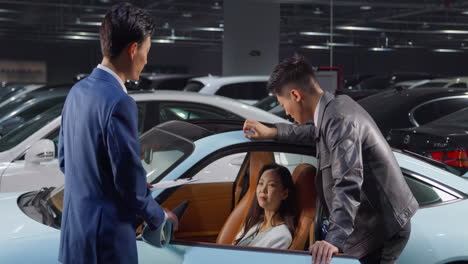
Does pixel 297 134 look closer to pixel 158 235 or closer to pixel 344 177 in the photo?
pixel 344 177

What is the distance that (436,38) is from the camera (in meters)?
33.4

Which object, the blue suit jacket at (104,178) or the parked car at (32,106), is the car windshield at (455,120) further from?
the blue suit jacket at (104,178)

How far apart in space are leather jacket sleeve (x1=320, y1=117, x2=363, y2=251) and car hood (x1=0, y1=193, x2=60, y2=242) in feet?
4.00

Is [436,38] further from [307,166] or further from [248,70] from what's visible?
[307,166]

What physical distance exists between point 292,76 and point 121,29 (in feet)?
2.87

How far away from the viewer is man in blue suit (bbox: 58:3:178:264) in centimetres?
264

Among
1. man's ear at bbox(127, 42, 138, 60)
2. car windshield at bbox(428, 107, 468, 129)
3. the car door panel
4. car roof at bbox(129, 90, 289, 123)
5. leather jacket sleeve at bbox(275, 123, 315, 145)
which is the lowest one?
the car door panel

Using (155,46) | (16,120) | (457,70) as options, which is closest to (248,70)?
(16,120)

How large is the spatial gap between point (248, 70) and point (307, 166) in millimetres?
12824

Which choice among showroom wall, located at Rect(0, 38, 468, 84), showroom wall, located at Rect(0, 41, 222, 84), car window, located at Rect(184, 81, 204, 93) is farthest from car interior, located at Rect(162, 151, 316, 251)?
showroom wall, located at Rect(0, 38, 468, 84)

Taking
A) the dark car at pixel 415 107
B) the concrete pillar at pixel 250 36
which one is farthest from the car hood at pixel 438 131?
the concrete pillar at pixel 250 36

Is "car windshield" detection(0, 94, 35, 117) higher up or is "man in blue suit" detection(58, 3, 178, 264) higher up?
"man in blue suit" detection(58, 3, 178, 264)

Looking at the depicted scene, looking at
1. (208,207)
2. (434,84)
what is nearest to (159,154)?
(208,207)

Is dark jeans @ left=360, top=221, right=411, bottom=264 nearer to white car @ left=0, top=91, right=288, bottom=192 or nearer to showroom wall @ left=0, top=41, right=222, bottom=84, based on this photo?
white car @ left=0, top=91, right=288, bottom=192
